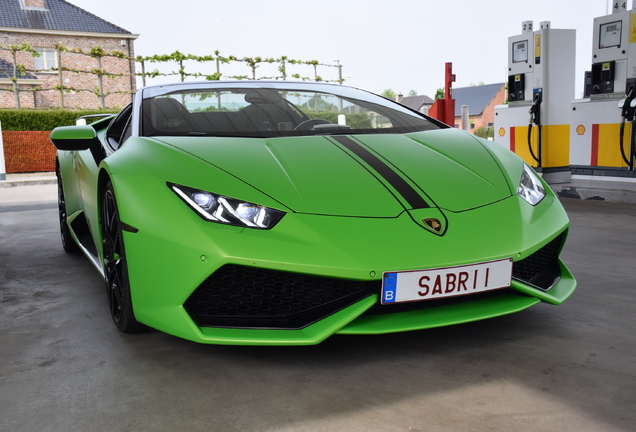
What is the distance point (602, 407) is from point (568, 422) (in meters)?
0.16

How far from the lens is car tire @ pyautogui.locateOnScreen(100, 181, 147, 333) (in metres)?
2.25

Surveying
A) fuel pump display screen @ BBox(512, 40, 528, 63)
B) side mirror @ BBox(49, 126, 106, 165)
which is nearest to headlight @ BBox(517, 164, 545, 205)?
side mirror @ BBox(49, 126, 106, 165)

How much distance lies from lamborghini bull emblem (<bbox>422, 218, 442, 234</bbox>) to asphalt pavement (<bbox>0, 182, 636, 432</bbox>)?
450 mm

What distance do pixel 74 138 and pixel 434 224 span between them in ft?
5.47

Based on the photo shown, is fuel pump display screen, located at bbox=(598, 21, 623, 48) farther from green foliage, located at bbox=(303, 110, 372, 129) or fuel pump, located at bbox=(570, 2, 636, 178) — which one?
green foliage, located at bbox=(303, 110, 372, 129)

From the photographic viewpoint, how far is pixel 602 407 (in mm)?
1736

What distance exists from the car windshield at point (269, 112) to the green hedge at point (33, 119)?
15640 millimetres

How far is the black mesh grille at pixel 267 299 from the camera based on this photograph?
1961mm

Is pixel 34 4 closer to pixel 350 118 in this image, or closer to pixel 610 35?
pixel 610 35

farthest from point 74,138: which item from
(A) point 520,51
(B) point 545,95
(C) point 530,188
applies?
(A) point 520,51

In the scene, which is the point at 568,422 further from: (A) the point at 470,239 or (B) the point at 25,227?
(B) the point at 25,227

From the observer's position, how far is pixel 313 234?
194 cm

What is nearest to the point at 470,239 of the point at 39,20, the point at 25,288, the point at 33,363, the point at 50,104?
the point at 33,363

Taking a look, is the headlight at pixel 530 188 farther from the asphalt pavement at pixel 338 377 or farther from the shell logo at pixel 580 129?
the shell logo at pixel 580 129
